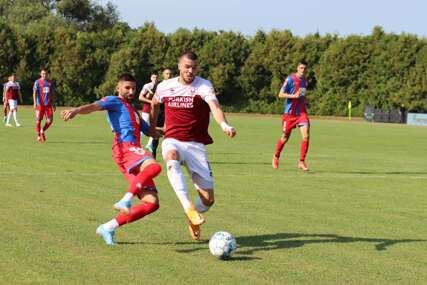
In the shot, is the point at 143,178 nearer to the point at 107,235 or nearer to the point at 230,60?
the point at 107,235

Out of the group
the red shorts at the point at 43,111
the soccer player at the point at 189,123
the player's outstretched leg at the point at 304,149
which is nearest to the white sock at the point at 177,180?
the soccer player at the point at 189,123

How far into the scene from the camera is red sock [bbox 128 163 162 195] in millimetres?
8039

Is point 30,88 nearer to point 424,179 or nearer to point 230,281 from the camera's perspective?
point 424,179

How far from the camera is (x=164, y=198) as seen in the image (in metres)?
11.9

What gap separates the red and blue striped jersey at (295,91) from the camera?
17516mm

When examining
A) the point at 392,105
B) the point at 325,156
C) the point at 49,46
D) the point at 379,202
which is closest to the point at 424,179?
the point at 379,202

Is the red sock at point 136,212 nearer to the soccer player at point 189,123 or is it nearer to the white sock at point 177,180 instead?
the white sock at point 177,180

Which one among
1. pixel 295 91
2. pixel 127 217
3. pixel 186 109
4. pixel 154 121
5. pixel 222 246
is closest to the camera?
pixel 222 246

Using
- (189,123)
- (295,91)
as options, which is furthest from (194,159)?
(295,91)

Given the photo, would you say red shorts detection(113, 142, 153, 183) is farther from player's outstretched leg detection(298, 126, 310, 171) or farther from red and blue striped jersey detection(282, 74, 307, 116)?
red and blue striped jersey detection(282, 74, 307, 116)

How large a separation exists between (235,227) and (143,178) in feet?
5.80

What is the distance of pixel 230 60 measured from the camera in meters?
62.5

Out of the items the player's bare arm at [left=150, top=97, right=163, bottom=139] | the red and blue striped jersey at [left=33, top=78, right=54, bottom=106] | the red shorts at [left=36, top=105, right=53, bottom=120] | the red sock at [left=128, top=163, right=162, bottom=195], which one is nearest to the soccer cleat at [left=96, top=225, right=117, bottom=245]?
the red sock at [left=128, top=163, right=162, bottom=195]

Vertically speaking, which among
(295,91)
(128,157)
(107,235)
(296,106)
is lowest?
(107,235)
